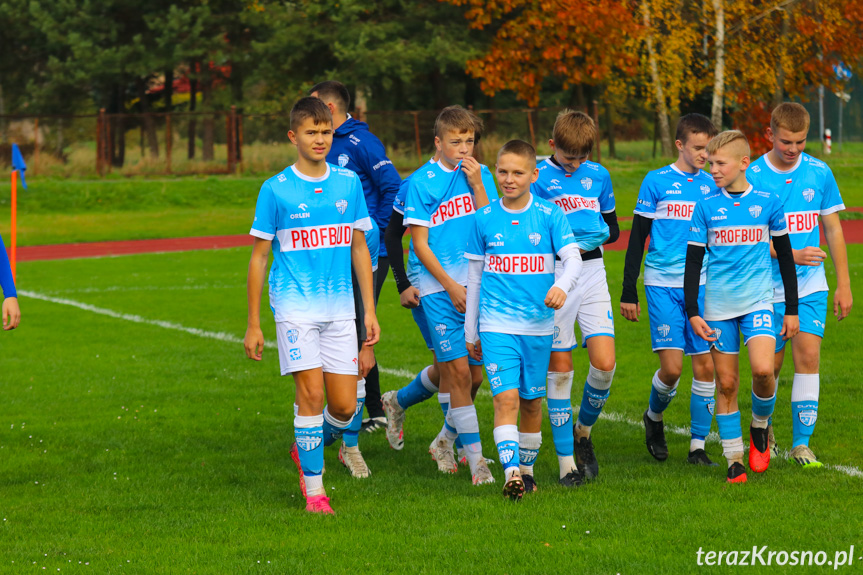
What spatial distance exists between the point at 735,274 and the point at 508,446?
167 cm

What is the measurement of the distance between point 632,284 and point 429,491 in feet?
5.99

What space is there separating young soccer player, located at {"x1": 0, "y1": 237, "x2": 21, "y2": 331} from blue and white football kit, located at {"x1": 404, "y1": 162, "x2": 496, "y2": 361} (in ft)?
7.47

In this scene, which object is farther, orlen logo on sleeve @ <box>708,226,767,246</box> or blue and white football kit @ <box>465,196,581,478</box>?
orlen logo on sleeve @ <box>708,226,767,246</box>

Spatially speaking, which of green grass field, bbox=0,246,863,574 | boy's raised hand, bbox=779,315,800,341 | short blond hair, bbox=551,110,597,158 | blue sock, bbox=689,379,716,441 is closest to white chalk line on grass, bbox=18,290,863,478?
green grass field, bbox=0,246,863,574

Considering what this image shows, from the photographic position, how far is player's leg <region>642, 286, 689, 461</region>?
6613 mm

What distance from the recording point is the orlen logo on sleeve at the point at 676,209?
6.60 metres

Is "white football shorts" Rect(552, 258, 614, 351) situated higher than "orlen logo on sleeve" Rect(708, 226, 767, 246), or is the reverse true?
"orlen logo on sleeve" Rect(708, 226, 767, 246)

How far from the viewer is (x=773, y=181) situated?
6504 millimetres

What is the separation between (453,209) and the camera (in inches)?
247

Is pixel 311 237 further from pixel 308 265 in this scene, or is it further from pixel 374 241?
pixel 374 241

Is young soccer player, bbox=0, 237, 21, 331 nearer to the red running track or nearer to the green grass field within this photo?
the green grass field

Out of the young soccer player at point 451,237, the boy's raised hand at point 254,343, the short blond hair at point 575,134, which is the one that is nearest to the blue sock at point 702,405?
the young soccer player at point 451,237

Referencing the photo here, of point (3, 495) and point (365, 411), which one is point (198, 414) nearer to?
point (365, 411)

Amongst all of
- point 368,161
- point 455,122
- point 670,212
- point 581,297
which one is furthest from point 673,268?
point 368,161
